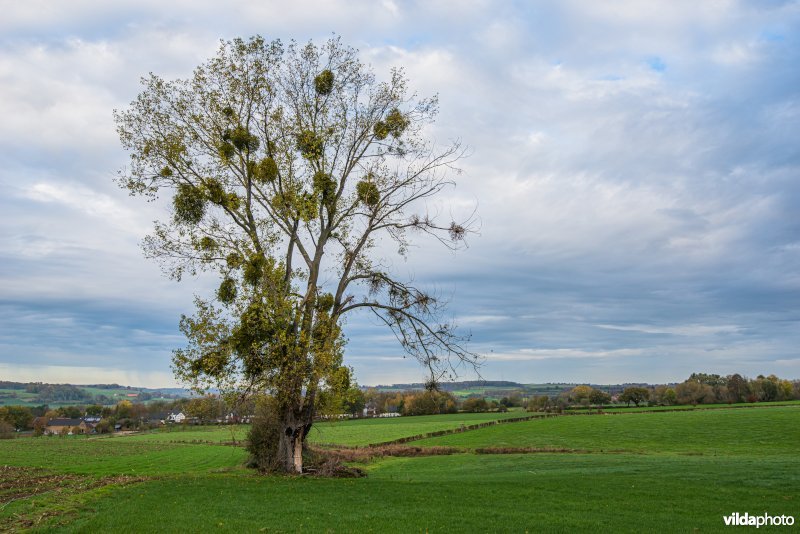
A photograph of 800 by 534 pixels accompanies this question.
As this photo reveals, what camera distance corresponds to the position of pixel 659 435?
162 ft

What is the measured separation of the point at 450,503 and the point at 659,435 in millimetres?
42130

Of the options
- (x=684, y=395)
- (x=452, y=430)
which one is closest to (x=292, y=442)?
(x=452, y=430)

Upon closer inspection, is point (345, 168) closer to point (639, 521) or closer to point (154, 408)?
point (639, 521)

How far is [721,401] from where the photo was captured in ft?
308

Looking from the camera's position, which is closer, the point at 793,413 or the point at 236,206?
the point at 236,206

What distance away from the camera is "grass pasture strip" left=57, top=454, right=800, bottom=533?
38.9 ft

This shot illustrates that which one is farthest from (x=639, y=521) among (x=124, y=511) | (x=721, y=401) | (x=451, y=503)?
(x=721, y=401)

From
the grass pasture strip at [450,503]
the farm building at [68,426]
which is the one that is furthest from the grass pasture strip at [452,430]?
the farm building at [68,426]

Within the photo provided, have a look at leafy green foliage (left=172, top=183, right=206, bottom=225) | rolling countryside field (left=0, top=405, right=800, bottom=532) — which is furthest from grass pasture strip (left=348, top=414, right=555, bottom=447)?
leafy green foliage (left=172, top=183, right=206, bottom=225)

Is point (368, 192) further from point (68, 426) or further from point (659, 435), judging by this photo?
point (68, 426)

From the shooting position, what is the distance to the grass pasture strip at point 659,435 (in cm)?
4106

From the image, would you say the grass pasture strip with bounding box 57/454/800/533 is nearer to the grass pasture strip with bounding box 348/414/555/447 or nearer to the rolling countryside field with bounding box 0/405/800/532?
the rolling countryside field with bounding box 0/405/800/532

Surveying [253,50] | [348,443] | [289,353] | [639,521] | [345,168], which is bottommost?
[348,443]

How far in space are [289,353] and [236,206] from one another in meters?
6.41
